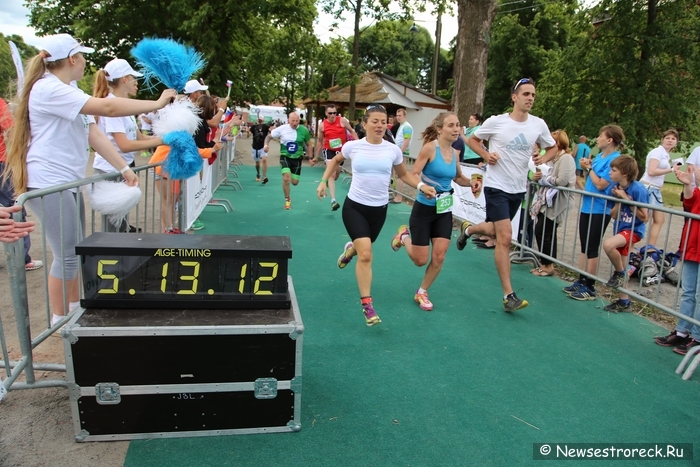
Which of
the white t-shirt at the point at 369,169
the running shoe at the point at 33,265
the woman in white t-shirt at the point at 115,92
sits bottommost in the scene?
the running shoe at the point at 33,265

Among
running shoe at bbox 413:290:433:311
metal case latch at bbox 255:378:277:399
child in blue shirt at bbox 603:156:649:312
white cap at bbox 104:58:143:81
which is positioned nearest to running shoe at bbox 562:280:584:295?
child in blue shirt at bbox 603:156:649:312

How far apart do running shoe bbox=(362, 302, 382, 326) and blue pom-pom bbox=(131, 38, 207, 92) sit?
8.05 feet

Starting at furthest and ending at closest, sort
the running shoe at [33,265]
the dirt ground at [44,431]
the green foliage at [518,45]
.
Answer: the green foliage at [518,45], the running shoe at [33,265], the dirt ground at [44,431]

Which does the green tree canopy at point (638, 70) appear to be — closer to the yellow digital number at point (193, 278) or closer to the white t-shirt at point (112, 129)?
the white t-shirt at point (112, 129)

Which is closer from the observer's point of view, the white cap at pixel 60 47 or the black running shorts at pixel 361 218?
the white cap at pixel 60 47

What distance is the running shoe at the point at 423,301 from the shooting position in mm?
5371

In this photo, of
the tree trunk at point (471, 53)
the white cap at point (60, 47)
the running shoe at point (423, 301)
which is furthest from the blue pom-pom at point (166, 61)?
the tree trunk at point (471, 53)

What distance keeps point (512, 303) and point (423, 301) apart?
88cm

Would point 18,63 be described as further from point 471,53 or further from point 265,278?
point 471,53

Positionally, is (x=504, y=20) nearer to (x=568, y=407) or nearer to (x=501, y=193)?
(x=501, y=193)

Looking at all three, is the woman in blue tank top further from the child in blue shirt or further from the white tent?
the white tent

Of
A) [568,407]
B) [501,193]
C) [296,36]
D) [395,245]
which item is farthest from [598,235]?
[296,36]

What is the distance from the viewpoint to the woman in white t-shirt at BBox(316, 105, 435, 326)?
4852mm

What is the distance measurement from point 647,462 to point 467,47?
355 inches
